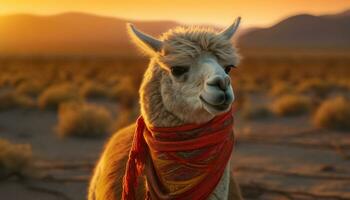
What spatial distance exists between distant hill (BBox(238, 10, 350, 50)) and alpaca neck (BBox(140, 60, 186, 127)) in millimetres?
156800

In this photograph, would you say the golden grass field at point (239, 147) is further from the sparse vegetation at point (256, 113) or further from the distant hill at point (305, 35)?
the distant hill at point (305, 35)

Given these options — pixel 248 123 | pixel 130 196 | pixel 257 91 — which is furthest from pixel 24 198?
pixel 257 91

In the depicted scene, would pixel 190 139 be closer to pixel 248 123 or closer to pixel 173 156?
pixel 173 156

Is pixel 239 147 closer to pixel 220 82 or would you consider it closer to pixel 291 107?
pixel 291 107

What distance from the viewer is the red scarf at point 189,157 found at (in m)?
4.33

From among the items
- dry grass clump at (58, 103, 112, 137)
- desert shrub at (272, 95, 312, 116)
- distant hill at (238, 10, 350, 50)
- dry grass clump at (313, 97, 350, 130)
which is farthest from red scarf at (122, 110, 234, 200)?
distant hill at (238, 10, 350, 50)

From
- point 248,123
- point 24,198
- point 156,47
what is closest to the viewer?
point 156,47

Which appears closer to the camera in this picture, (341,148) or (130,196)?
(130,196)

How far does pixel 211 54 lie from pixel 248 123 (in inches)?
595

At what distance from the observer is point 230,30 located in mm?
4785

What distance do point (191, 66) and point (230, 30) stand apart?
666 millimetres

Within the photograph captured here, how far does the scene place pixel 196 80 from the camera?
4.23 metres

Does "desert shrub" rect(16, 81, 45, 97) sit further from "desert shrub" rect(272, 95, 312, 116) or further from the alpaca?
the alpaca

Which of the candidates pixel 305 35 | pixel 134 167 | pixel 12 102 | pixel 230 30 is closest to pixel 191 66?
pixel 230 30
